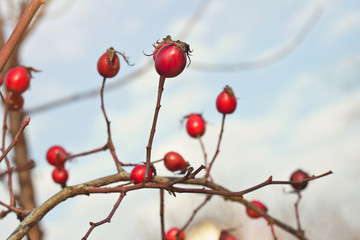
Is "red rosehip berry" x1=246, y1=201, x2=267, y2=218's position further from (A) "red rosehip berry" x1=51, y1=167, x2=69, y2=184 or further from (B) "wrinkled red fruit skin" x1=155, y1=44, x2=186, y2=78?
(B) "wrinkled red fruit skin" x1=155, y1=44, x2=186, y2=78

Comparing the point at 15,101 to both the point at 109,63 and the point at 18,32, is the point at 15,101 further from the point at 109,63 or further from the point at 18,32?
the point at 18,32

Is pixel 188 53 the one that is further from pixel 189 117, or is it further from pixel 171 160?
pixel 189 117

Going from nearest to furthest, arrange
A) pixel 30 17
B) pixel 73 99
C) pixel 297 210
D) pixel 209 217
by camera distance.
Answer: pixel 30 17, pixel 297 210, pixel 73 99, pixel 209 217

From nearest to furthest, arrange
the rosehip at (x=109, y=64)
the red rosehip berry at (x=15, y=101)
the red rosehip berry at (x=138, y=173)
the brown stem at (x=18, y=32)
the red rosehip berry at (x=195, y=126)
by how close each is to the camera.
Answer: the brown stem at (x=18, y=32), the red rosehip berry at (x=138, y=173), the rosehip at (x=109, y=64), the red rosehip berry at (x=15, y=101), the red rosehip berry at (x=195, y=126)

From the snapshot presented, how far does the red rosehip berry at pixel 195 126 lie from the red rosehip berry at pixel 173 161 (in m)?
0.19

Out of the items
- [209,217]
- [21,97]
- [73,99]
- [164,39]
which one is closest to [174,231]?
[21,97]

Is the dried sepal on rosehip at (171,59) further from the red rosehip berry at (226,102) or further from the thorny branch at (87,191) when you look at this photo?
the red rosehip berry at (226,102)

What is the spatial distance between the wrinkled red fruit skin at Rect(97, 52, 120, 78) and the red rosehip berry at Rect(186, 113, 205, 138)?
28cm

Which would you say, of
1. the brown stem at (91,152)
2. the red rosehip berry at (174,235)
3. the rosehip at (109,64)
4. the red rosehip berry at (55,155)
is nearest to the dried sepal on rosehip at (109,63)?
the rosehip at (109,64)

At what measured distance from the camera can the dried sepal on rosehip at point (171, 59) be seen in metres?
0.63

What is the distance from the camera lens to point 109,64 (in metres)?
0.88

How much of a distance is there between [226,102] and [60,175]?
0.39m

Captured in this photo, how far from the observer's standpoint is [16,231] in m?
0.64

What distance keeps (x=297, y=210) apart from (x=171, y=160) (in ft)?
1.21
